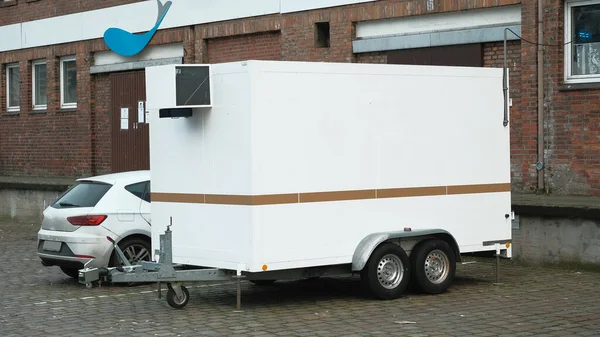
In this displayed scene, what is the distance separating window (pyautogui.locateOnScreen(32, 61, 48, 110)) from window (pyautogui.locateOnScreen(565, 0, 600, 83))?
17.0 m

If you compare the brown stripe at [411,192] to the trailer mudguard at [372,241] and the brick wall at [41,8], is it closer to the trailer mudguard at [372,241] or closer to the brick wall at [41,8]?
the trailer mudguard at [372,241]

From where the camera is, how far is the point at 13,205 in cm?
2650

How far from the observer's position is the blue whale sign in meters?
24.2

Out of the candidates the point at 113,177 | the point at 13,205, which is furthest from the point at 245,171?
the point at 13,205

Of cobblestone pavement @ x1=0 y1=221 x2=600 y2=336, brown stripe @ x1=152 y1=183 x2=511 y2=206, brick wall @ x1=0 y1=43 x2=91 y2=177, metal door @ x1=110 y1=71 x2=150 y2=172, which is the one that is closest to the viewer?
cobblestone pavement @ x1=0 y1=221 x2=600 y2=336

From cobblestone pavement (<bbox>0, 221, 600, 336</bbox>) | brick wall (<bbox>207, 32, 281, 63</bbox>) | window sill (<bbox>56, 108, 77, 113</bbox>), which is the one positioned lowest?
cobblestone pavement (<bbox>0, 221, 600, 336</bbox>)

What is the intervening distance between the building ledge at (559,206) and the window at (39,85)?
55.8 ft

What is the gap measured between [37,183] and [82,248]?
1219cm

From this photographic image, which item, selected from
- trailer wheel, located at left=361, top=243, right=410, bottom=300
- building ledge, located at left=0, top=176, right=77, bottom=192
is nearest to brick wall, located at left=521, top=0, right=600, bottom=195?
trailer wheel, located at left=361, top=243, right=410, bottom=300

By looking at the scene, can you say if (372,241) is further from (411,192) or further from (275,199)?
(275,199)

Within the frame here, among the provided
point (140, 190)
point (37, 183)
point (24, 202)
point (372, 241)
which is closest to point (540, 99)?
point (372, 241)

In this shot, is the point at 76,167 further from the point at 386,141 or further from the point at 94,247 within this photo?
the point at 386,141

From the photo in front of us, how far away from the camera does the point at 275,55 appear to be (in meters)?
21.6

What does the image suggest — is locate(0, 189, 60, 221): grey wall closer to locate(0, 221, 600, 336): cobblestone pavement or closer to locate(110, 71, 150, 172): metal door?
locate(110, 71, 150, 172): metal door
